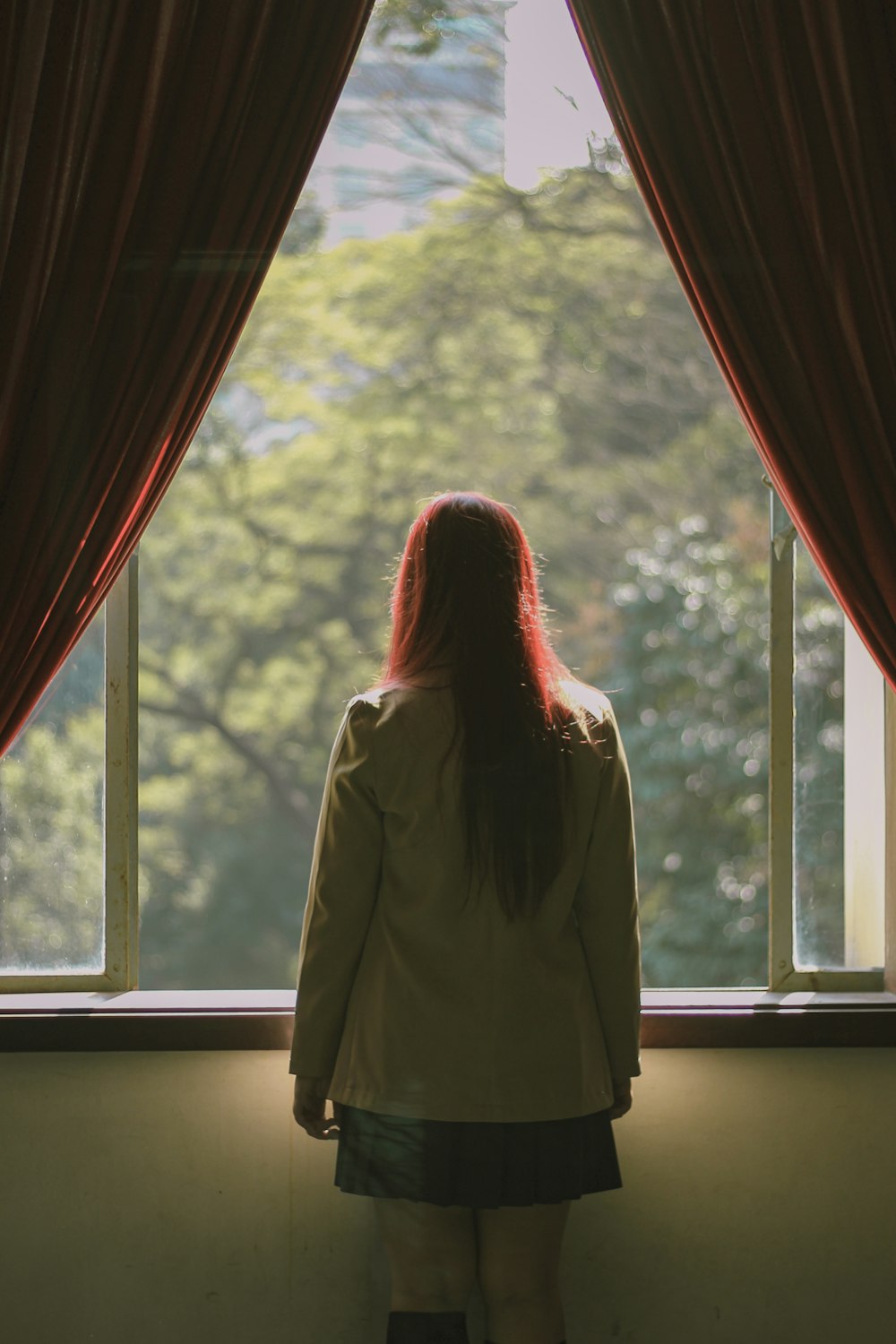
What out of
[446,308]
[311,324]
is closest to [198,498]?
[311,324]

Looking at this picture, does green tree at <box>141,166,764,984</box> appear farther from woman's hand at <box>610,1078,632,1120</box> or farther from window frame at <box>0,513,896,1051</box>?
woman's hand at <box>610,1078,632,1120</box>

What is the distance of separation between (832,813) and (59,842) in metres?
1.46

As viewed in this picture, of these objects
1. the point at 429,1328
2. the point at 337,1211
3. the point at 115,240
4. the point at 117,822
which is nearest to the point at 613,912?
the point at 429,1328

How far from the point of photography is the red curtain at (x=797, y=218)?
1978 millimetres

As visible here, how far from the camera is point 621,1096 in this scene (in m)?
1.77

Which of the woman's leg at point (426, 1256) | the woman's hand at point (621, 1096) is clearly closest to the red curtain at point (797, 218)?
the woman's hand at point (621, 1096)

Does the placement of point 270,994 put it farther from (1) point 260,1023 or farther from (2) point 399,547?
(2) point 399,547

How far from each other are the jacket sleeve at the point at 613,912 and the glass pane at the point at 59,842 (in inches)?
37.7

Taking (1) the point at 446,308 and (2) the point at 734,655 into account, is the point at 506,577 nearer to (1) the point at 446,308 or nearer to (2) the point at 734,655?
(2) the point at 734,655

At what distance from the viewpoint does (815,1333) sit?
2043mm

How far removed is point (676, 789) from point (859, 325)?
14.7 feet

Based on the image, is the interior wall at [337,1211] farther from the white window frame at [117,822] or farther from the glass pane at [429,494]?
the glass pane at [429,494]

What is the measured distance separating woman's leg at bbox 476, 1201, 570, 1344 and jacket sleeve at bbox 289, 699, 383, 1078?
33 cm

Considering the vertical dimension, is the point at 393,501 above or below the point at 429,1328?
above
